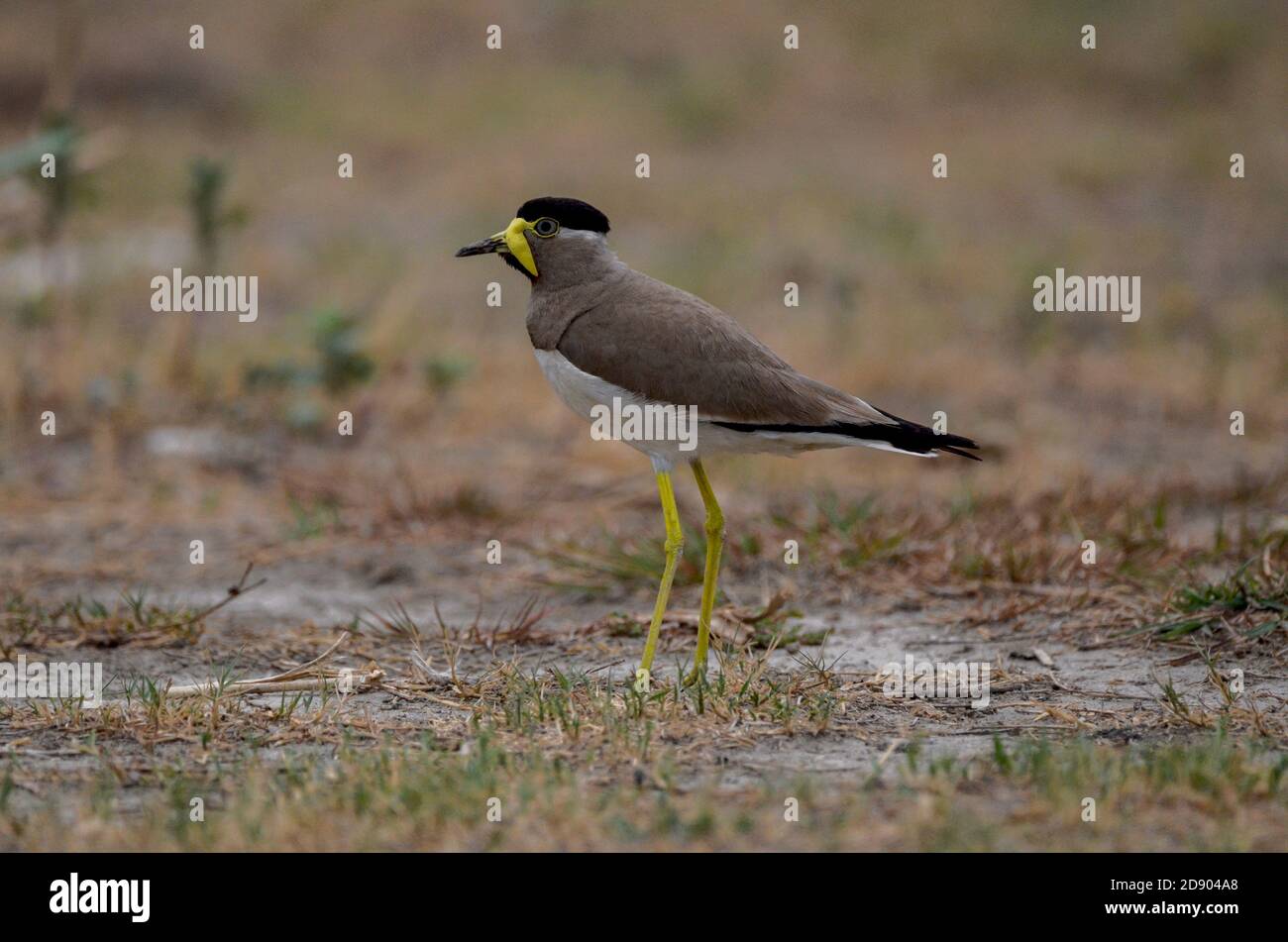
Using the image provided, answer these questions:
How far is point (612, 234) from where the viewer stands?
13.5 m

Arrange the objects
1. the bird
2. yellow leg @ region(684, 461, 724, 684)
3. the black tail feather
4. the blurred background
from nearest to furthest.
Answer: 1. the black tail feather
2. the bird
3. yellow leg @ region(684, 461, 724, 684)
4. the blurred background

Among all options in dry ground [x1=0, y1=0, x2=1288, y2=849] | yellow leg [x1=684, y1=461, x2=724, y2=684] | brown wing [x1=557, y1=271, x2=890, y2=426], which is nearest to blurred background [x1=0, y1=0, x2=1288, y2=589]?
dry ground [x1=0, y1=0, x2=1288, y2=849]

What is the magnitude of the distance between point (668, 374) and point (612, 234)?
9308mm

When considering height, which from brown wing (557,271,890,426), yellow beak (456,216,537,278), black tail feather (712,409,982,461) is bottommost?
black tail feather (712,409,982,461)

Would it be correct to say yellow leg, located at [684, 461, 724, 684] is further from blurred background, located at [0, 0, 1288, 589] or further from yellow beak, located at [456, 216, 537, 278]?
blurred background, located at [0, 0, 1288, 589]

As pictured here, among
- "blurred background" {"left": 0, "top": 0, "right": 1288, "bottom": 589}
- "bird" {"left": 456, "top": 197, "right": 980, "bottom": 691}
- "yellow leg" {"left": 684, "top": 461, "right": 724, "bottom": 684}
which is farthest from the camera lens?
"blurred background" {"left": 0, "top": 0, "right": 1288, "bottom": 589}

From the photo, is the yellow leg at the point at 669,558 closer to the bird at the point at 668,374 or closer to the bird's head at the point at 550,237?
the bird at the point at 668,374

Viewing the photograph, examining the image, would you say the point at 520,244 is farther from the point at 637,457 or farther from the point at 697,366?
the point at 637,457

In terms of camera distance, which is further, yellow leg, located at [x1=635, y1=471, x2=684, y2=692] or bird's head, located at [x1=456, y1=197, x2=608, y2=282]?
bird's head, located at [x1=456, y1=197, x2=608, y2=282]

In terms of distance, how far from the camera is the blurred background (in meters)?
7.89

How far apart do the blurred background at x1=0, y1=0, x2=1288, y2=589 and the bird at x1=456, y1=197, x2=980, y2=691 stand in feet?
7.95

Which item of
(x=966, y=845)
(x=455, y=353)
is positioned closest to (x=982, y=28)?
(x=455, y=353)

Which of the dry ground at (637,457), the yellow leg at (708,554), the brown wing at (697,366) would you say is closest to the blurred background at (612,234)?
the dry ground at (637,457)

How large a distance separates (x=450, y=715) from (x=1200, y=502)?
4280 millimetres
